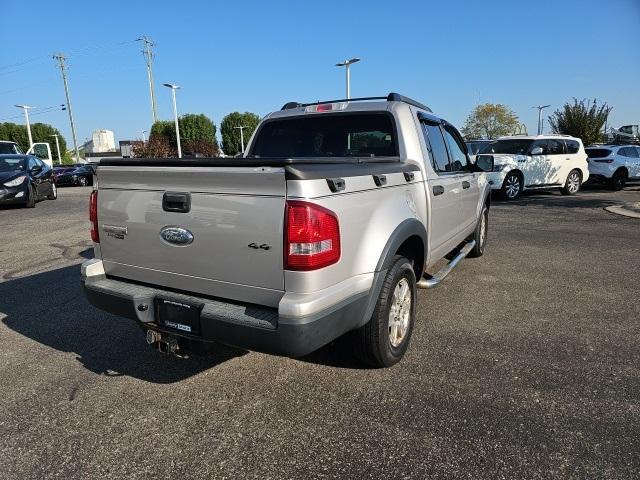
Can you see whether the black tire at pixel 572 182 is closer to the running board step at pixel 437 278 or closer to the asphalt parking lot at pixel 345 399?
the asphalt parking lot at pixel 345 399

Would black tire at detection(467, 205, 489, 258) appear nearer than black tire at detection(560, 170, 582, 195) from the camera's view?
Yes

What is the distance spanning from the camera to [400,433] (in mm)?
2537

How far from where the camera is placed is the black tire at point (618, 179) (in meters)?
15.9

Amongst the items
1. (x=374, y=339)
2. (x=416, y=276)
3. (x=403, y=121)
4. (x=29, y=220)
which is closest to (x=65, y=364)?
(x=374, y=339)

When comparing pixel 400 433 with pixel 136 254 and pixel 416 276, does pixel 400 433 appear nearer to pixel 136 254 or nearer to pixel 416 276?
pixel 416 276

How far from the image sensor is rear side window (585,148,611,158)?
626 inches

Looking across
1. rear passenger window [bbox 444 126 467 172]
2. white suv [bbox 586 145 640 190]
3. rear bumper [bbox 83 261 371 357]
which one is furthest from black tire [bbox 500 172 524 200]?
rear bumper [bbox 83 261 371 357]

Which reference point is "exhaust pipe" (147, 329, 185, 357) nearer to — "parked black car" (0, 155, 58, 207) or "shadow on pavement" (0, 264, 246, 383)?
"shadow on pavement" (0, 264, 246, 383)

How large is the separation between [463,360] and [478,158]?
3.21m

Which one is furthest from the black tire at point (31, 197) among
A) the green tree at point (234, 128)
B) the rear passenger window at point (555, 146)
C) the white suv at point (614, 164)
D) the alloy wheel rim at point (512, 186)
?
the green tree at point (234, 128)

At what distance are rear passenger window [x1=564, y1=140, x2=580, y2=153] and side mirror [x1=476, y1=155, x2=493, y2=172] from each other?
1041 cm

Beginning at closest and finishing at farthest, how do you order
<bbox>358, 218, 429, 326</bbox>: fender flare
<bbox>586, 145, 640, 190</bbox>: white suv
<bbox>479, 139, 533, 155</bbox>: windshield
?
<bbox>358, 218, 429, 326</bbox>: fender flare < <bbox>479, 139, 533, 155</bbox>: windshield < <bbox>586, 145, 640, 190</bbox>: white suv

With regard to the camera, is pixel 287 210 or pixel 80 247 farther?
pixel 80 247

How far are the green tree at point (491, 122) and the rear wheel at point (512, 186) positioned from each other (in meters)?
53.6
